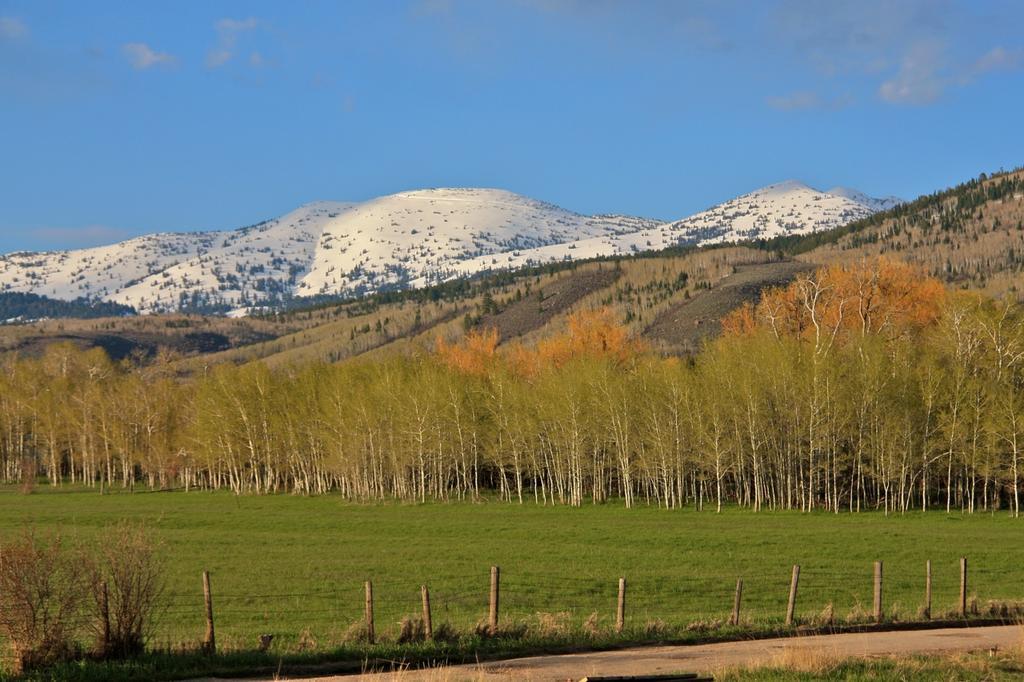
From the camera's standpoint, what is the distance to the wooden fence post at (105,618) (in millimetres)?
24078

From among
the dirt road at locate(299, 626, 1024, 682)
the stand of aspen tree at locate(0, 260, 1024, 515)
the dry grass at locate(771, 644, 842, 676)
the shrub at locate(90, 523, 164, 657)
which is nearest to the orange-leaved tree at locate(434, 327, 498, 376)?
the stand of aspen tree at locate(0, 260, 1024, 515)

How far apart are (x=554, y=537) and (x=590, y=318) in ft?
256

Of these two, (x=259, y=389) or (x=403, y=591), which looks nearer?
(x=403, y=591)

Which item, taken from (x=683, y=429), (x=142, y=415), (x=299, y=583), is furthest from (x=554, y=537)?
(x=142, y=415)

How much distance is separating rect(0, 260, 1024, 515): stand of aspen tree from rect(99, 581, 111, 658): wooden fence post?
67288 mm

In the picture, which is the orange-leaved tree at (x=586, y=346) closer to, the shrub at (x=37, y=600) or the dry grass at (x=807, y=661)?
the dry grass at (x=807, y=661)

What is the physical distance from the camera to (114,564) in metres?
24.3

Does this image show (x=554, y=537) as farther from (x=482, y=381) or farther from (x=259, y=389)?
(x=259, y=389)

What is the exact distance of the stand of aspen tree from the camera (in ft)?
284

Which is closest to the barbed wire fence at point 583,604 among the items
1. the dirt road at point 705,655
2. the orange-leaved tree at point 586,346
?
the dirt road at point 705,655

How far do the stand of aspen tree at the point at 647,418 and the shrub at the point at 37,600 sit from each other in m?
68.1

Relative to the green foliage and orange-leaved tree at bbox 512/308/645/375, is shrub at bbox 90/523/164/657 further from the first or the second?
orange-leaved tree at bbox 512/308/645/375

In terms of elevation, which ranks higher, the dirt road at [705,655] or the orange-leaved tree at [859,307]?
the orange-leaved tree at [859,307]

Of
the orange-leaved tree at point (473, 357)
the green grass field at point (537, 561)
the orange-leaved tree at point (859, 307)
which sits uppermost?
the orange-leaved tree at point (859, 307)
